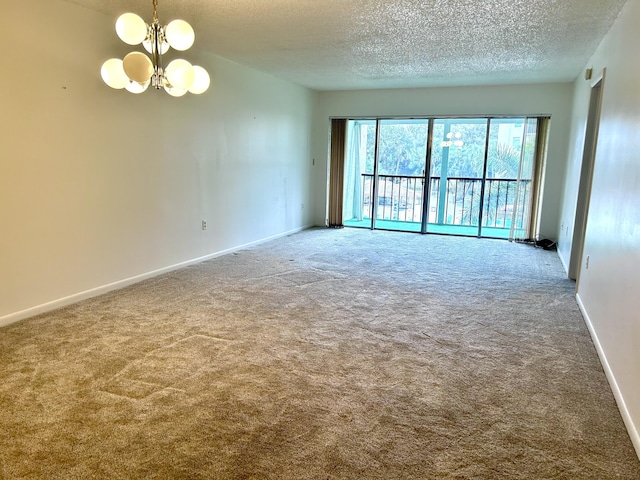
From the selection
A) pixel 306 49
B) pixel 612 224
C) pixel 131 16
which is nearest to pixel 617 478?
pixel 612 224

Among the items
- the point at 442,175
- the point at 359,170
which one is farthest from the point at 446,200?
the point at 359,170

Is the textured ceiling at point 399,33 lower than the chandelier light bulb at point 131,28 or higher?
higher

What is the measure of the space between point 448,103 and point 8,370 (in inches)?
259

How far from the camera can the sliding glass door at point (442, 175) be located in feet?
22.7

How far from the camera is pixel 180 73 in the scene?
255cm

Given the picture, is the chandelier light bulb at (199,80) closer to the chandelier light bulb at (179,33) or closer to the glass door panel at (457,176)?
the chandelier light bulb at (179,33)

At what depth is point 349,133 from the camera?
7.78 meters

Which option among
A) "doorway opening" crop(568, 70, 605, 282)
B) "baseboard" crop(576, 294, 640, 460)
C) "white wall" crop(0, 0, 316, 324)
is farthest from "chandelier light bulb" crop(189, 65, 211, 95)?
"doorway opening" crop(568, 70, 605, 282)

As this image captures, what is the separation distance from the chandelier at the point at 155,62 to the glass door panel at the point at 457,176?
5463 millimetres

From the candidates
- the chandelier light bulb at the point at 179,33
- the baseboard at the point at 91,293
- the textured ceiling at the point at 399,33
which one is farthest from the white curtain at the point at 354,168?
the chandelier light bulb at the point at 179,33

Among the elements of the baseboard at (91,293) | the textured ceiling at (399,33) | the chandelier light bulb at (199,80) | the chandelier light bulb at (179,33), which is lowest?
the baseboard at (91,293)

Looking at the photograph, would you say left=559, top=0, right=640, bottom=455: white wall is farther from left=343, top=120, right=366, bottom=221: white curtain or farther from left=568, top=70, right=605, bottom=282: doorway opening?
left=343, top=120, right=366, bottom=221: white curtain

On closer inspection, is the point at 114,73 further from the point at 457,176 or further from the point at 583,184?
the point at 457,176

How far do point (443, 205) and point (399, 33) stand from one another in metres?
4.47
